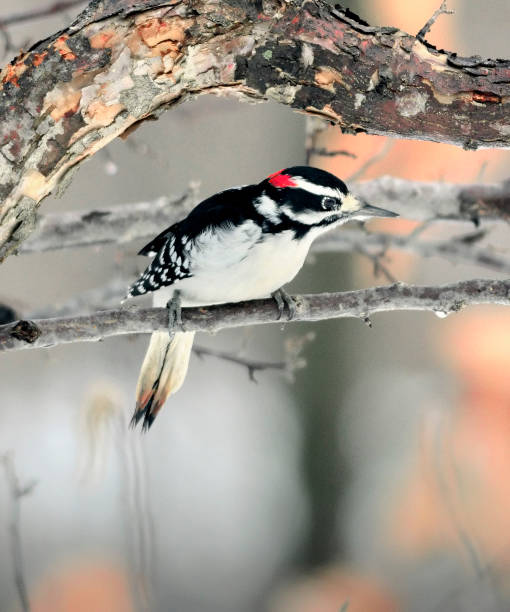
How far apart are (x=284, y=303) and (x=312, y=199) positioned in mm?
127

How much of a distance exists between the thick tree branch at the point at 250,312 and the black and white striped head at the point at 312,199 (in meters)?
0.09

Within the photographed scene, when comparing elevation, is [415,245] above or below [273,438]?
above

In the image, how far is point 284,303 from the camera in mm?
819

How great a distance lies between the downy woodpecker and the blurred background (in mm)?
493

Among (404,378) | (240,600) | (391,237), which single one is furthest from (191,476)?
(391,237)

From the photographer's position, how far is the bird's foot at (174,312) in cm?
78

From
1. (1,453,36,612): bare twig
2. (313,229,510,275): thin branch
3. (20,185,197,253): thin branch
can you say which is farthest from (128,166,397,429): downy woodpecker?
(1,453,36,612): bare twig

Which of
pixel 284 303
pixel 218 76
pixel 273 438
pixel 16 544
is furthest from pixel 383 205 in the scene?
pixel 16 544

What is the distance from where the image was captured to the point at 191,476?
5.57 feet

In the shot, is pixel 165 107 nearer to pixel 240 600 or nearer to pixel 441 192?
pixel 441 192

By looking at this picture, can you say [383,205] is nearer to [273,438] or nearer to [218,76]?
[218,76]

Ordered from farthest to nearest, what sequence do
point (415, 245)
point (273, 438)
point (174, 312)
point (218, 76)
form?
point (273, 438) < point (415, 245) < point (174, 312) < point (218, 76)

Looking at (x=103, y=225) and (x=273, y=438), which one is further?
(x=273, y=438)

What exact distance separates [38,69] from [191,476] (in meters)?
1.21
